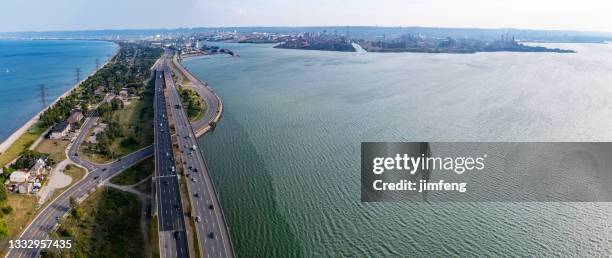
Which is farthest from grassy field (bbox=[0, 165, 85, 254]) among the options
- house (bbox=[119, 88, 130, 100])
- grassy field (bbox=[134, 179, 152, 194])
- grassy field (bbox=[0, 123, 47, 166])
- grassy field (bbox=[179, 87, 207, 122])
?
house (bbox=[119, 88, 130, 100])

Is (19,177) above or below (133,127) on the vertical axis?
below

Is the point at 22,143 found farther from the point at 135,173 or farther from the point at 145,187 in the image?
the point at 145,187

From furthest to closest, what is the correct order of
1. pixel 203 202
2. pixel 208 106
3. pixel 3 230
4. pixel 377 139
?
pixel 208 106
pixel 377 139
pixel 203 202
pixel 3 230

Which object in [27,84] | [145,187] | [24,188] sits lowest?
[145,187]

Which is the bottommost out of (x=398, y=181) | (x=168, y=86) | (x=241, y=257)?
(x=241, y=257)

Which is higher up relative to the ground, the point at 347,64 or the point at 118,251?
the point at 347,64

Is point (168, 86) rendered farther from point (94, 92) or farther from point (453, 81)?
point (453, 81)

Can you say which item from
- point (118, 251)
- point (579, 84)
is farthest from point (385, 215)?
point (579, 84)

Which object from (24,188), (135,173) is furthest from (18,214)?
(135,173)
